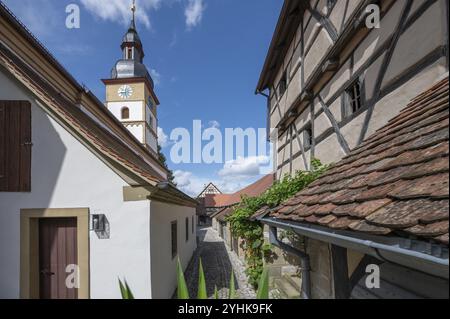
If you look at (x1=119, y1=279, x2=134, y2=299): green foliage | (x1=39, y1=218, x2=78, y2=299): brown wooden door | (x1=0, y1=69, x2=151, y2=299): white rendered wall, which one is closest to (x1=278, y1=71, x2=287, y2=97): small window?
(x1=0, y1=69, x2=151, y2=299): white rendered wall

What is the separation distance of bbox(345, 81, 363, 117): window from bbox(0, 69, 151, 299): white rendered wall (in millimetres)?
3832

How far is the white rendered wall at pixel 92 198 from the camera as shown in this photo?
4.44 metres

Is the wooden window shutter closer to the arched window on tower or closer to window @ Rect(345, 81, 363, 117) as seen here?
window @ Rect(345, 81, 363, 117)

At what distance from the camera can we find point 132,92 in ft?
79.4

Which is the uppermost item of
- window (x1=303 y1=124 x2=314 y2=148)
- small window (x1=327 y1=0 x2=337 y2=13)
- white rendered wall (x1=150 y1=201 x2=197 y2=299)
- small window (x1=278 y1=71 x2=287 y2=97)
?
small window (x1=327 y1=0 x2=337 y2=13)

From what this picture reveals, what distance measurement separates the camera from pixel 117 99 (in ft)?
80.0

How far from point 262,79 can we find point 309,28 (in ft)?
13.2

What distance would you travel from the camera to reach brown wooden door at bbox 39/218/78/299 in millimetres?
4574

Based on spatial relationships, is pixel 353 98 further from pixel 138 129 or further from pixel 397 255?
pixel 138 129

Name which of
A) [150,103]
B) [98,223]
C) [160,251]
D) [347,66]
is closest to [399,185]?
[347,66]

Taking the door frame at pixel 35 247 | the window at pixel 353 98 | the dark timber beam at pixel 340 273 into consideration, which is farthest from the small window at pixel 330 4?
the door frame at pixel 35 247

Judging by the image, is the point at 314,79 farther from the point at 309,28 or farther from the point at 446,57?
the point at 446,57

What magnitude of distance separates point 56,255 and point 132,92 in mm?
21530
